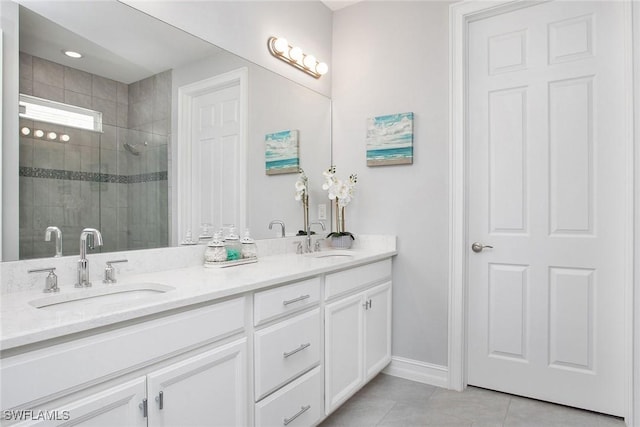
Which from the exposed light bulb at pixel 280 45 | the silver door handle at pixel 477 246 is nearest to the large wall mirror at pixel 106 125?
the exposed light bulb at pixel 280 45

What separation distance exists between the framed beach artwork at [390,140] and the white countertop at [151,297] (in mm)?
887

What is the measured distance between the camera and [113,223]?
1485 mm

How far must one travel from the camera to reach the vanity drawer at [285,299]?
57.0 inches

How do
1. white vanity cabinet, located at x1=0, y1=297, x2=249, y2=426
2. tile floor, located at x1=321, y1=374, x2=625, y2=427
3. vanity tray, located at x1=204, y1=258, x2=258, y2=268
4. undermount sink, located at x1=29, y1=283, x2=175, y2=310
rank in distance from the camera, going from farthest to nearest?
tile floor, located at x1=321, y1=374, x2=625, y2=427 < vanity tray, located at x1=204, y1=258, x2=258, y2=268 < undermount sink, located at x1=29, y1=283, x2=175, y2=310 < white vanity cabinet, located at x1=0, y1=297, x2=249, y2=426

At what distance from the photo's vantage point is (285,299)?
62.1 inches

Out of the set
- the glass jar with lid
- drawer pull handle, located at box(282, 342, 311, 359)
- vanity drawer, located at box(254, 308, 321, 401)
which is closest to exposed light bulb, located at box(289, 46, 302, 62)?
the glass jar with lid

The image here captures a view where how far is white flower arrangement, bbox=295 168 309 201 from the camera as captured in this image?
255 cm

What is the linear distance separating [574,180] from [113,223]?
7.60ft

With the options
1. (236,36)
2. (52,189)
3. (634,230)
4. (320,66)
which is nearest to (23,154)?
(52,189)

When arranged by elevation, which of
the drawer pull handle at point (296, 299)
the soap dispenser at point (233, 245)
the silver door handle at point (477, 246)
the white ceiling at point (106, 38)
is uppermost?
the white ceiling at point (106, 38)

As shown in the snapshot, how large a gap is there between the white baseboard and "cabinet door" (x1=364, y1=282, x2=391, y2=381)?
0.36 feet

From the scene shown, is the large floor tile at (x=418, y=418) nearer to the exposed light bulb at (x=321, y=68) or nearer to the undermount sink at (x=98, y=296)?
the undermount sink at (x=98, y=296)

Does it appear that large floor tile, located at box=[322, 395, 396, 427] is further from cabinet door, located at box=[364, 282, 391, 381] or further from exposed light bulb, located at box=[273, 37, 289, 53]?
exposed light bulb, located at box=[273, 37, 289, 53]

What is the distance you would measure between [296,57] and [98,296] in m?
1.89
